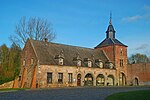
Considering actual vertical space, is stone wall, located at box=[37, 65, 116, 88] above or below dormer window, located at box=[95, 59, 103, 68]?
below

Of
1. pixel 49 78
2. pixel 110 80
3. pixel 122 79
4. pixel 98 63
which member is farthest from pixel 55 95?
pixel 122 79

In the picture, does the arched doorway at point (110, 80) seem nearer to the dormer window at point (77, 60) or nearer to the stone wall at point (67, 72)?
the stone wall at point (67, 72)

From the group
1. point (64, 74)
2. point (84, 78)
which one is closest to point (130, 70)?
point (84, 78)

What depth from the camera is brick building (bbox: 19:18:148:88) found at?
33375 mm

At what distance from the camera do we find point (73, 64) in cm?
3722

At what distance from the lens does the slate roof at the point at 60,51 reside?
3422 centimetres

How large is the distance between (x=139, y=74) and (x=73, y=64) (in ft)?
48.4

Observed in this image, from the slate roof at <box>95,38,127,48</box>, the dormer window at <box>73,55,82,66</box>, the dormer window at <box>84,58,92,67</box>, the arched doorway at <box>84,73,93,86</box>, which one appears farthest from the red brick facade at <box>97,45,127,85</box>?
the dormer window at <box>73,55,82,66</box>

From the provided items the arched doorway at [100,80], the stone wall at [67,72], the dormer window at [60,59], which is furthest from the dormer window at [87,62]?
the dormer window at [60,59]

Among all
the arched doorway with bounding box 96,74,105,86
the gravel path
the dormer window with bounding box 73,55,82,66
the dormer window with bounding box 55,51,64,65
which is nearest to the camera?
the gravel path

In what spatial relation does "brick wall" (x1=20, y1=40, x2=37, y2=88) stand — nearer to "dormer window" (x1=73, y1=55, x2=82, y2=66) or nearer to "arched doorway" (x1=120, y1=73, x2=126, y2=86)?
"dormer window" (x1=73, y1=55, x2=82, y2=66)

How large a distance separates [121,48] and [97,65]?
717 cm

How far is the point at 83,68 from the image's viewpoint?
38.2m

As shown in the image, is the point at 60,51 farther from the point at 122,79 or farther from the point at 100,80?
the point at 122,79
